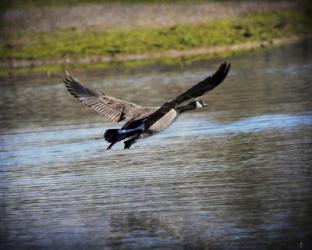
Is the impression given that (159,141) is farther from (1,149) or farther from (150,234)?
(150,234)

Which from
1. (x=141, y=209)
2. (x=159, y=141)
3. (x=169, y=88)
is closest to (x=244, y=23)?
(x=169, y=88)

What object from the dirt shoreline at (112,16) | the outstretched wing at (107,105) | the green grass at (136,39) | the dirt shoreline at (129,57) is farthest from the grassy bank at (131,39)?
the outstretched wing at (107,105)

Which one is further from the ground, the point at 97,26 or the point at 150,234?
the point at 97,26

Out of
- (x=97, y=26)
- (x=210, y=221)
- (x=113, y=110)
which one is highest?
(x=97, y=26)

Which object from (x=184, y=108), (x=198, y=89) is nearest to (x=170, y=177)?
(x=184, y=108)

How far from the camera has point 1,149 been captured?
50.5 ft

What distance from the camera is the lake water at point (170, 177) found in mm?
9336

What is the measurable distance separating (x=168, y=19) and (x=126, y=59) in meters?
4.07

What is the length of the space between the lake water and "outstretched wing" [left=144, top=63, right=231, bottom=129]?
2.93 feet

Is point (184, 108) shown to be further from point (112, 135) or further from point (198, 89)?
point (198, 89)

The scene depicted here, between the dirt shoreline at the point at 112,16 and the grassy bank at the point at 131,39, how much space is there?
1.90ft

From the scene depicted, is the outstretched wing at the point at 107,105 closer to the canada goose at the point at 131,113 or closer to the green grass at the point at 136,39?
the canada goose at the point at 131,113

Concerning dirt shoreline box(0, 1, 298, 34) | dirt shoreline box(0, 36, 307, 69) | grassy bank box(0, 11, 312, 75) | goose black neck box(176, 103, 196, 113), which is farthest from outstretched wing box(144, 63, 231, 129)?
dirt shoreline box(0, 1, 298, 34)

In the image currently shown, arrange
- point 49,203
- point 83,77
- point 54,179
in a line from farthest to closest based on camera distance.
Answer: point 83,77, point 54,179, point 49,203
